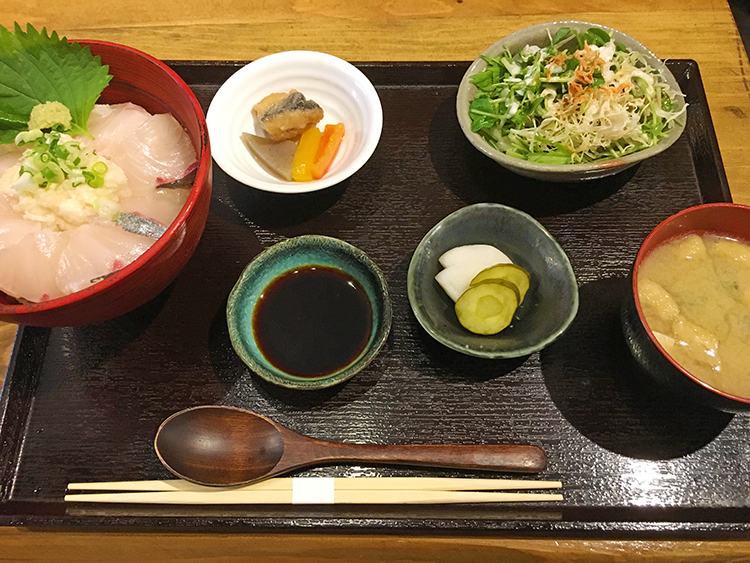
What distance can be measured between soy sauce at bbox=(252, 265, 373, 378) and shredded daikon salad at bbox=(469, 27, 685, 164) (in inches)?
29.5

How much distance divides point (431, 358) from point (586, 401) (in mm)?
463

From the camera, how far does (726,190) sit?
5.51 ft

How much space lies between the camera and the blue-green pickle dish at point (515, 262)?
1.36 meters

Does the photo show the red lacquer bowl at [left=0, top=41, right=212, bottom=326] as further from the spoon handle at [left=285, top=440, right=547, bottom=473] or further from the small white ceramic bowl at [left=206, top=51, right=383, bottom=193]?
the spoon handle at [left=285, top=440, right=547, bottom=473]

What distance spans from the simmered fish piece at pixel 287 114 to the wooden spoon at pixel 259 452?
0.97 metres

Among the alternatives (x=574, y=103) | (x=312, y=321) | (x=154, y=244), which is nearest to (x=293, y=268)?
(x=312, y=321)

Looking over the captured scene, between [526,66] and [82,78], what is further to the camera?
[526,66]

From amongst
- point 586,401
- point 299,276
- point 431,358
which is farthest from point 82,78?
point 586,401

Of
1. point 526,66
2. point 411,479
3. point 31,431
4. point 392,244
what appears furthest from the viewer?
point 526,66

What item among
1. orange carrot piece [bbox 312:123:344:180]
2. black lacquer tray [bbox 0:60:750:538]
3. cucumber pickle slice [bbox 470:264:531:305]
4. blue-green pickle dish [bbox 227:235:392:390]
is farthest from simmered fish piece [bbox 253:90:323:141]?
cucumber pickle slice [bbox 470:264:531:305]

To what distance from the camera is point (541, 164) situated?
1603 millimetres

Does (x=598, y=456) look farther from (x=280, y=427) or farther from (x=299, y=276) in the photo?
(x=299, y=276)

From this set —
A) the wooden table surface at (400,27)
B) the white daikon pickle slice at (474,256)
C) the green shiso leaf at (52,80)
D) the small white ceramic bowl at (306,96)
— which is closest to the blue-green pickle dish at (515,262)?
the white daikon pickle slice at (474,256)

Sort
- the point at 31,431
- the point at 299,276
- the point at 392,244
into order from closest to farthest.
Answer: the point at 31,431 < the point at 299,276 < the point at 392,244
